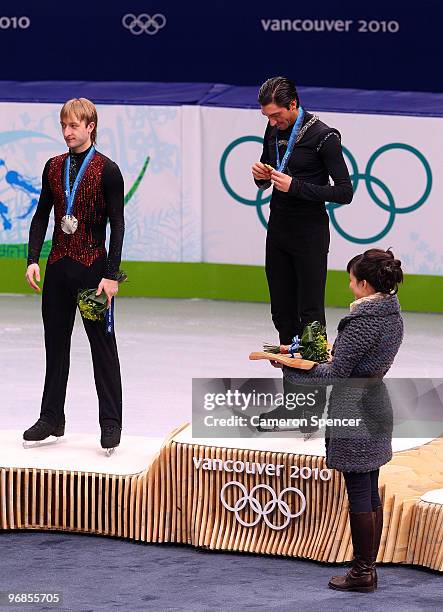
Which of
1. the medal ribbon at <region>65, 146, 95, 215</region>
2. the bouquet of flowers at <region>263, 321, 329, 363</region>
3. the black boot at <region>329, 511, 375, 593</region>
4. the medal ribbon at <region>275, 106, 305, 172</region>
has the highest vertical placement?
the medal ribbon at <region>275, 106, 305, 172</region>

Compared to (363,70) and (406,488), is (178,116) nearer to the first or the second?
(363,70)

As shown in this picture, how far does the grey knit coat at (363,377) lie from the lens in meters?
5.40

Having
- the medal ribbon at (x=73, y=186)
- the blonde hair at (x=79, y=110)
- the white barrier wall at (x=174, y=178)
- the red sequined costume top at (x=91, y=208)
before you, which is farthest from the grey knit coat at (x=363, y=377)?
the white barrier wall at (x=174, y=178)

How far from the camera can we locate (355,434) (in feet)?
18.0

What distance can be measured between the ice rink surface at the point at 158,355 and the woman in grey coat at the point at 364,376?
2.32 m

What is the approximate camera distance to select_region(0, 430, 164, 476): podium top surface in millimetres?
6480

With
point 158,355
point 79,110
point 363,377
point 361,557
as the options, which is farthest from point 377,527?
point 158,355

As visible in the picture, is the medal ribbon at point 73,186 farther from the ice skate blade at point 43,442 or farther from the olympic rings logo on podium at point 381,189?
the olympic rings logo on podium at point 381,189

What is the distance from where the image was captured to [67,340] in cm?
674

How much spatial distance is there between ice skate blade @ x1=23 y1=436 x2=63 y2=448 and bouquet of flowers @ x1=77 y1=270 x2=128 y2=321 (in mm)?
620

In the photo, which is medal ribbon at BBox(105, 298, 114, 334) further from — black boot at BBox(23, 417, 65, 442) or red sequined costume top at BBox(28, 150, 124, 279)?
black boot at BBox(23, 417, 65, 442)

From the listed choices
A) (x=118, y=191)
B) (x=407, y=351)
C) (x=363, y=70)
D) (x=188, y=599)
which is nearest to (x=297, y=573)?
(x=188, y=599)

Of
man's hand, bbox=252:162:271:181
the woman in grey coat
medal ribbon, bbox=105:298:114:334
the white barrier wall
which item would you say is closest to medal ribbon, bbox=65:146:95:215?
medal ribbon, bbox=105:298:114:334

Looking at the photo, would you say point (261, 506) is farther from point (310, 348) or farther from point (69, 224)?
point (69, 224)
